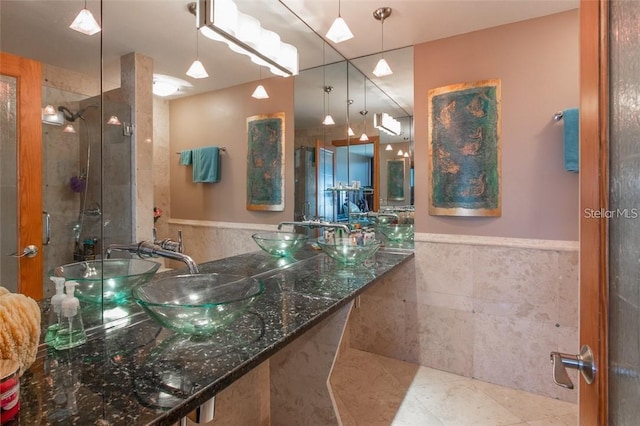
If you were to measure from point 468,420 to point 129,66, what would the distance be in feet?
8.18

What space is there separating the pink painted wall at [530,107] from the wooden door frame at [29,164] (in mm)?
2336

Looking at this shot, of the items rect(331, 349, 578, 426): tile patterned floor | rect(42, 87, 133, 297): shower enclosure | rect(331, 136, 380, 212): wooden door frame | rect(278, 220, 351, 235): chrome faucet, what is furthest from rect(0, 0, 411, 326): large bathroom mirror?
rect(331, 349, 578, 426): tile patterned floor

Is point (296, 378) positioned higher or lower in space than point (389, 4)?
lower

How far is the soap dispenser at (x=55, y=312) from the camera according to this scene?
3.11 feet

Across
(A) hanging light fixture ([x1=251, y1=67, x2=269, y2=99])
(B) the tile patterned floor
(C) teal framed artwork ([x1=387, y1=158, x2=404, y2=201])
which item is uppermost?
(A) hanging light fixture ([x1=251, y1=67, x2=269, y2=99])

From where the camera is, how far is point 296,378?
66.4 inches

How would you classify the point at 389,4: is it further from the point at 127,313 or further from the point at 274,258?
the point at 127,313

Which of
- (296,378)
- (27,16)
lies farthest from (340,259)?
(27,16)

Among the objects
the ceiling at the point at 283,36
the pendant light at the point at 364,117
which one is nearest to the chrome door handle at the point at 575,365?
the ceiling at the point at 283,36

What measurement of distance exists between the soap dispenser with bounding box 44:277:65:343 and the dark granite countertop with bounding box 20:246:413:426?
2.2 inches

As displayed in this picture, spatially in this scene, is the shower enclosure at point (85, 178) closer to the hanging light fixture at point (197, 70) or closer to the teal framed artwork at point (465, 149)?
the hanging light fixture at point (197, 70)

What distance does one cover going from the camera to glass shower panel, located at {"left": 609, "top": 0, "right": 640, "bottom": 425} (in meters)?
0.56

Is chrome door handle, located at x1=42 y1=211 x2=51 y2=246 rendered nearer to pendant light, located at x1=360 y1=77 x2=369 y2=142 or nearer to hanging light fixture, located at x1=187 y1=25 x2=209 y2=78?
hanging light fixture, located at x1=187 y1=25 x2=209 y2=78

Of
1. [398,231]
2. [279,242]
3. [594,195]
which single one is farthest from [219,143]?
[398,231]
